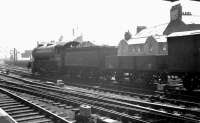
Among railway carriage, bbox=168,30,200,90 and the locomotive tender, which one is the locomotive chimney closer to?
the locomotive tender

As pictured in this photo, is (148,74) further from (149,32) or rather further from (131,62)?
(149,32)

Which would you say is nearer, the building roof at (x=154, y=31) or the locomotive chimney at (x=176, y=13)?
the locomotive chimney at (x=176, y=13)

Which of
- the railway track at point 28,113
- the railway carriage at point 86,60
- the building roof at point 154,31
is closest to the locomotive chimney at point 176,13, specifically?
the building roof at point 154,31

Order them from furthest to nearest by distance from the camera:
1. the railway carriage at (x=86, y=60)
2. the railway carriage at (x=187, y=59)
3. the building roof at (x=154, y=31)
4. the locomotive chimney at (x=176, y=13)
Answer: the building roof at (x=154, y=31)
the locomotive chimney at (x=176, y=13)
the railway carriage at (x=86, y=60)
the railway carriage at (x=187, y=59)

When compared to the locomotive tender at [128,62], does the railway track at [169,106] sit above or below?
below

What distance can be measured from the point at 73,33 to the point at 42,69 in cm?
3456

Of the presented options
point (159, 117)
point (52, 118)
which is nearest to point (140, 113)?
point (159, 117)

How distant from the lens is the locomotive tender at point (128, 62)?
13.3 metres

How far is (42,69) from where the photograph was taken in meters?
26.7

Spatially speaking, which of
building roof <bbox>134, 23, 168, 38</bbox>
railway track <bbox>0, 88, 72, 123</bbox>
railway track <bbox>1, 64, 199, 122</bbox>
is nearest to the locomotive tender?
railway track <bbox>1, 64, 199, 122</bbox>

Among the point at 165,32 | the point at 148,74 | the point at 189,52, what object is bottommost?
the point at 148,74

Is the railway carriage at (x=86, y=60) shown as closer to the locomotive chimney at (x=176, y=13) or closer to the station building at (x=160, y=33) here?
the station building at (x=160, y=33)

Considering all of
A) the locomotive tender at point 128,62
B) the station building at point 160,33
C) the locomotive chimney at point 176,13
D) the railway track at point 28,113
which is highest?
the locomotive chimney at point 176,13

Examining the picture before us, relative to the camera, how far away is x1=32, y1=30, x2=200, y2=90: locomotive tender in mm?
13336
